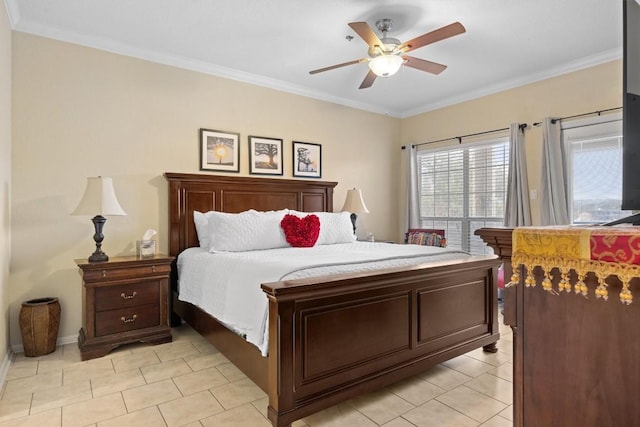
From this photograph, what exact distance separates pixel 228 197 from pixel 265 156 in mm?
684

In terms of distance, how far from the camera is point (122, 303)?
2986 mm

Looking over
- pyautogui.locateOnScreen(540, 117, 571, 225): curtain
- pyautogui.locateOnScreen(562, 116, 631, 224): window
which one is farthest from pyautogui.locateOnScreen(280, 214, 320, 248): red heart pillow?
pyautogui.locateOnScreen(562, 116, 631, 224): window

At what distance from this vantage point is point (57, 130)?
312 cm

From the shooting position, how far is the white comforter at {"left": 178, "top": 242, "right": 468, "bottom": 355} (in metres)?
2.06

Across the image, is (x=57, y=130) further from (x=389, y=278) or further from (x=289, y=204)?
(x=389, y=278)

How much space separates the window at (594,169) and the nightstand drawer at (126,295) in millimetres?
4114

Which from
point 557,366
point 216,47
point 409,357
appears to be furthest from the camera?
point 216,47

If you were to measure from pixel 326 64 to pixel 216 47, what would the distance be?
1096mm

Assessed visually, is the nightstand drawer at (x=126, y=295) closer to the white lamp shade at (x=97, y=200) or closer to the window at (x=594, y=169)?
the white lamp shade at (x=97, y=200)

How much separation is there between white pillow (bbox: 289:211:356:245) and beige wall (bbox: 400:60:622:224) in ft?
6.70

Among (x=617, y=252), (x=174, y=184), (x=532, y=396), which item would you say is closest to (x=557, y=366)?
(x=532, y=396)

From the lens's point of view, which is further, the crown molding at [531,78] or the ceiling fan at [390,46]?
the crown molding at [531,78]

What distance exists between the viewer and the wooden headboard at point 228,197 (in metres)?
3.64

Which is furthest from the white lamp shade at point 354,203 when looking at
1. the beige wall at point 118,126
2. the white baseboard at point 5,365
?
the white baseboard at point 5,365
